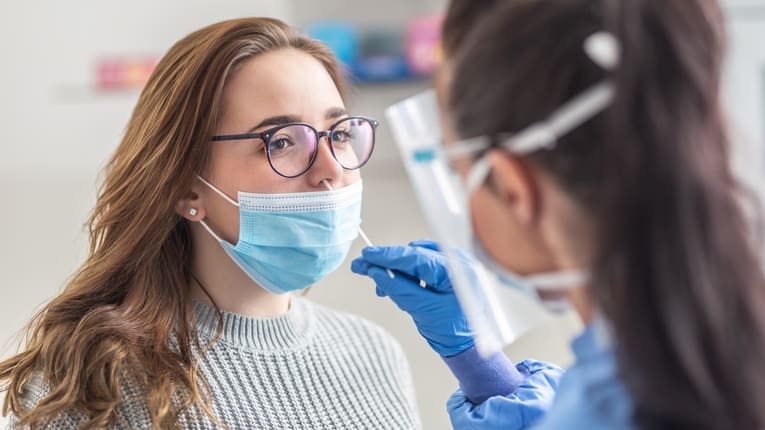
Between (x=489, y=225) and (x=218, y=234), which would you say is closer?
(x=489, y=225)

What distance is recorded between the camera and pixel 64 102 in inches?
118

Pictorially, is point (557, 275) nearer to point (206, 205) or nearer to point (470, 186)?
point (470, 186)

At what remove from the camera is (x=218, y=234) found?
1408 millimetres

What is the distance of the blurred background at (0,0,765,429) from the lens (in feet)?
8.57

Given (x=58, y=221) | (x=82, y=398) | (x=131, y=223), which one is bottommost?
(x=82, y=398)

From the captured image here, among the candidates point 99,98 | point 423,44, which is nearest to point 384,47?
point 423,44

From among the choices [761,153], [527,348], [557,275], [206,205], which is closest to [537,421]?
[557,275]

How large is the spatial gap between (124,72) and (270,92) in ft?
5.66

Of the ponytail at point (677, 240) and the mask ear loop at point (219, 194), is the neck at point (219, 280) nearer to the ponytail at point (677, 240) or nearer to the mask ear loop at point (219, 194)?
the mask ear loop at point (219, 194)

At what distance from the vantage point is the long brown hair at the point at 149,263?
1268mm

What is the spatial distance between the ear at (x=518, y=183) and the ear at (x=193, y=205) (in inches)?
27.3

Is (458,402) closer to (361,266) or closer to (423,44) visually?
(361,266)

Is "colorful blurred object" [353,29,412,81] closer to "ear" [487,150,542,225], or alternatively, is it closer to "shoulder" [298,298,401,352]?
"shoulder" [298,298,401,352]

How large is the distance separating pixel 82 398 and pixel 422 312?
→ 549mm
